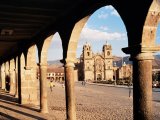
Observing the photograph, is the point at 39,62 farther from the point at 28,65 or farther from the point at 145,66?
the point at 145,66

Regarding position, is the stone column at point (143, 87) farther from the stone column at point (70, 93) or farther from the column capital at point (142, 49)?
the stone column at point (70, 93)

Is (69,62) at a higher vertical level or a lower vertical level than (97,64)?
lower

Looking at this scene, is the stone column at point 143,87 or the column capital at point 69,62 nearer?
the stone column at point 143,87

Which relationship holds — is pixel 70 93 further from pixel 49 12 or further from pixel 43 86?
pixel 43 86

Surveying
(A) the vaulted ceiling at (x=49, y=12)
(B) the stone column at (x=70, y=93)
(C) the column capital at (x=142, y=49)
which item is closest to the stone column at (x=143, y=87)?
(C) the column capital at (x=142, y=49)

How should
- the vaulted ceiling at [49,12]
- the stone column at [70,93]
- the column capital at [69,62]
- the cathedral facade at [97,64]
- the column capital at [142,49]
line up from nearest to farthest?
the column capital at [142,49] < the vaulted ceiling at [49,12] < the stone column at [70,93] < the column capital at [69,62] < the cathedral facade at [97,64]

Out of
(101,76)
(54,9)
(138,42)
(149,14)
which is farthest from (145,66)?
(101,76)

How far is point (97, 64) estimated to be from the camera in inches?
3994

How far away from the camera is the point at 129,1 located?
5.30 metres

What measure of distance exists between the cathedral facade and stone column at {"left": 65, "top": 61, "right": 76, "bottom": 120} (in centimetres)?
8850

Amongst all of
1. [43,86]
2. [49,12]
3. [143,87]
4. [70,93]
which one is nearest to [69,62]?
[70,93]

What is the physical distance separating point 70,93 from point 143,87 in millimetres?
4188

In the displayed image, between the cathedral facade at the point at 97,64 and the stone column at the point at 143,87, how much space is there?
92.5 meters

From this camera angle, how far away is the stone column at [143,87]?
16.3 ft
